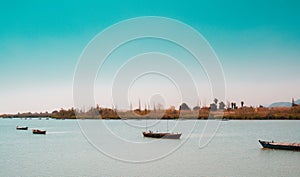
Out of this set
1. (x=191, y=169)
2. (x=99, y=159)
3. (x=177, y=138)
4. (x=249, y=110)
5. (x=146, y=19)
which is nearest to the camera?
(x=191, y=169)

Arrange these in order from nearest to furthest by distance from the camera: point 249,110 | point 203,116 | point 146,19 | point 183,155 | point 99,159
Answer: point 146,19 < point 99,159 < point 183,155 < point 203,116 < point 249,110

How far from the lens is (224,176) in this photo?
545 inches

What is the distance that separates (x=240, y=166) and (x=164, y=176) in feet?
14.7

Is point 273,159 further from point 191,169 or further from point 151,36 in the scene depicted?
point 151,36

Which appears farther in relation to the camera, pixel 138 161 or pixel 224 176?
pixel 138 161

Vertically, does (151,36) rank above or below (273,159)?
above

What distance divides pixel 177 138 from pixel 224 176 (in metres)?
17.5

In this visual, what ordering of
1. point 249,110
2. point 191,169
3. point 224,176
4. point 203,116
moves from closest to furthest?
point 224,176
point 191,169
point 203,116
point 249,110

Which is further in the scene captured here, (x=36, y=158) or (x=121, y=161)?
(x=36, y=158)

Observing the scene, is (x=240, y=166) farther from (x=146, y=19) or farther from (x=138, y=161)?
(x=146, y=19)

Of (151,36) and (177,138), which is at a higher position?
(151,36)

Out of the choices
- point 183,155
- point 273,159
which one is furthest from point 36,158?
point 273,159

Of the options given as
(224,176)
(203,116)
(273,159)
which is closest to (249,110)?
(203,116)

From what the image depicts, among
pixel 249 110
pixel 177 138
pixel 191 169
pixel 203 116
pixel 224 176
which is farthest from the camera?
pixel 249 110
